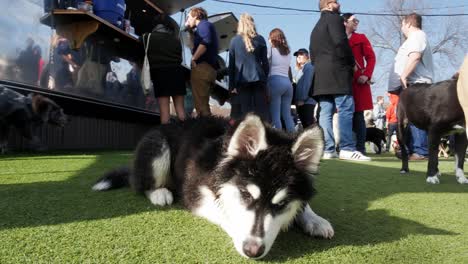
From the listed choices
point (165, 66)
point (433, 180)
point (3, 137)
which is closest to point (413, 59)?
point (433, 180)

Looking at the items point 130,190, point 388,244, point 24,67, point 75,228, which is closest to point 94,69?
point 24,67

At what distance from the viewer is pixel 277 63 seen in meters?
6.73

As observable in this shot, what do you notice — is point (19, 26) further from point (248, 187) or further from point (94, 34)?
point (248, 187)

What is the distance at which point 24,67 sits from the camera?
551cm

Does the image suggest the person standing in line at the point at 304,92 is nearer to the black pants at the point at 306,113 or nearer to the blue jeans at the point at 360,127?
the black pants at the point at 306,113

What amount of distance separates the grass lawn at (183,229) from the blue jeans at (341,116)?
Answer: 2.76 metres

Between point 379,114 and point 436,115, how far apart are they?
15957 mm

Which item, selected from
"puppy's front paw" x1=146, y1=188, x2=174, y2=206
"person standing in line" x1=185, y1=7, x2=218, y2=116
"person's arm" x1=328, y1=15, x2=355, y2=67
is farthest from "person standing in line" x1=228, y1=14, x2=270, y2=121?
"puppy's front paw" x1=146, y1=188, x2=174, y2=206

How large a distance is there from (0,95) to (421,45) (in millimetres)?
6247

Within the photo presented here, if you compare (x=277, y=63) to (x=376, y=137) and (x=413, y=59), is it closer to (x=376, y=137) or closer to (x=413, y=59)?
(x=413, y=59)

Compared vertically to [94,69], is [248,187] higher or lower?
lower

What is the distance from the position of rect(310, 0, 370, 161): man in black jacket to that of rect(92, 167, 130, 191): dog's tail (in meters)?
3.65

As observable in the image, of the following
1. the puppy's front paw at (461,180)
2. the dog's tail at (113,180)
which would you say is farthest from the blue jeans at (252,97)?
the dog's tail at (113,180)

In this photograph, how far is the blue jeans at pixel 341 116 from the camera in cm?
594
